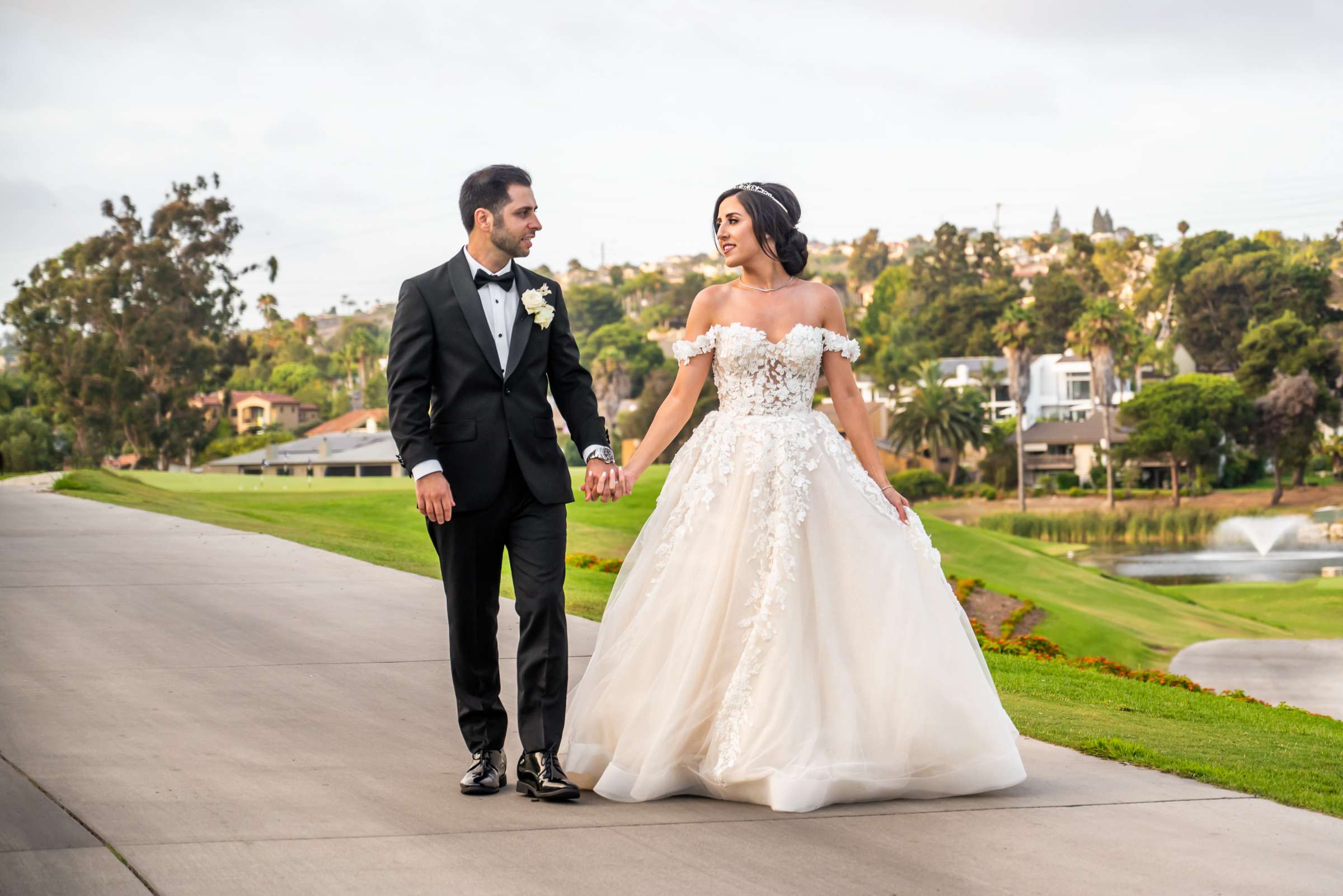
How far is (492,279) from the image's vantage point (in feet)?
18.0

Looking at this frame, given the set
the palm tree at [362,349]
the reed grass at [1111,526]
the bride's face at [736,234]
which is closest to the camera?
the bride's face at [736,234]

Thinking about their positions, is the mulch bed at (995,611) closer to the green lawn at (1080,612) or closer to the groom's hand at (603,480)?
the green lawn at (1080,612)

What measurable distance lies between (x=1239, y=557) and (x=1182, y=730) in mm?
61901

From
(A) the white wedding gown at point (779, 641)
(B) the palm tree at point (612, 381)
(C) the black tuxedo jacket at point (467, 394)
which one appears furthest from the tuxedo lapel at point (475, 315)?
(B) the palm tree at point (612, 381)

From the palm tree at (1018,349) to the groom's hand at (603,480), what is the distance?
80561 millimetres

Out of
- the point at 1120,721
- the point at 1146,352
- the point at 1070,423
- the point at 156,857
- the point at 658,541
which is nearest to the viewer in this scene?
the point at 156,857

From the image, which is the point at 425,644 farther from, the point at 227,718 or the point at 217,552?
the point at 217,552

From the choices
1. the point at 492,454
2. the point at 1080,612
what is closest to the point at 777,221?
the point at 492,454

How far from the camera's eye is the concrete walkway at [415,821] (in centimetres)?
422

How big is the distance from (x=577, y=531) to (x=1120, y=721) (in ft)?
68.4

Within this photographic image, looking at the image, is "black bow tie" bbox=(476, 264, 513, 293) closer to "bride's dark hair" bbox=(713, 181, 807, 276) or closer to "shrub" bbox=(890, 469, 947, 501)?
"bride's dark hair" bbox=(713, 181, 807, 276)

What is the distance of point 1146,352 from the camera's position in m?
110

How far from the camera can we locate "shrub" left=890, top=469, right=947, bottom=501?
274 ft

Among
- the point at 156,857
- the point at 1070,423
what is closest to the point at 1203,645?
the point at 156,857
